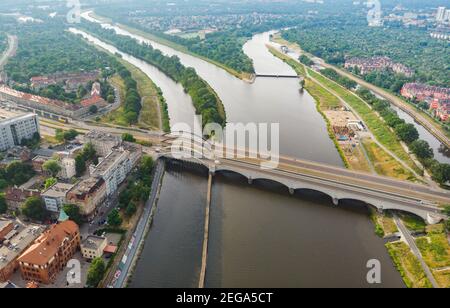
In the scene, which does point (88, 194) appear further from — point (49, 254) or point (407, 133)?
point (407, 133)

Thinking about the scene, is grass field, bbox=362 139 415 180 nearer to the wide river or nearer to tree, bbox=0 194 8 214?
the wide river

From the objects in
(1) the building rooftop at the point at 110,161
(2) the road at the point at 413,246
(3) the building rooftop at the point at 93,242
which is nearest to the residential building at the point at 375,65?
(2) the road at the point at 413,246

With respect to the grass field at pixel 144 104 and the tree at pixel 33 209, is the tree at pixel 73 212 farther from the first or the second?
the grass field at pixel 144 104

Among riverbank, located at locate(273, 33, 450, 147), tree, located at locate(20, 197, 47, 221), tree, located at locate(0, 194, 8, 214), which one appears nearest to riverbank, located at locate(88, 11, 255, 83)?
riverbank, located at locate(273, 33, 450, 147)

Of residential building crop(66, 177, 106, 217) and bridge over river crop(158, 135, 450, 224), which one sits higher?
residential building crop(66, 177, 106, 217)

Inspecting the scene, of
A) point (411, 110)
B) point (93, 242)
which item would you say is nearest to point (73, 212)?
point (93, 242)

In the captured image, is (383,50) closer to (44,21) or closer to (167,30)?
(167,30)

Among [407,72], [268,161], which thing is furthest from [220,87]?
[407,72]
